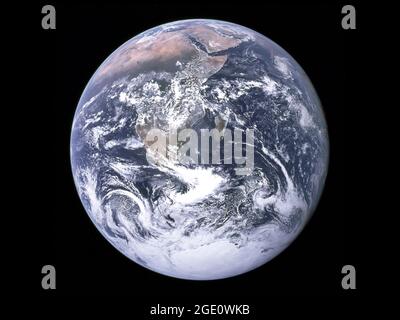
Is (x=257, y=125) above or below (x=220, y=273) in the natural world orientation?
above

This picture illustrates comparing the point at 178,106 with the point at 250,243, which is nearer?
the point at 178,106

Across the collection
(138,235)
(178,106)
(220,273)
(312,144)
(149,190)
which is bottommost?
(220,273)

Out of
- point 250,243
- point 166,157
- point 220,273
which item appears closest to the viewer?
point 166,157

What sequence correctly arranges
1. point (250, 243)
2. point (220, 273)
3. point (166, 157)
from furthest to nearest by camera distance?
point (220, 273), point (250, 243), point (166, 157)

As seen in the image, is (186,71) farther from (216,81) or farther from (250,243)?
(250,243)

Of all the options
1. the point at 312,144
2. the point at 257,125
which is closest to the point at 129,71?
the point at 257,125

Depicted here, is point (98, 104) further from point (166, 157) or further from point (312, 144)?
point (312, 144)
